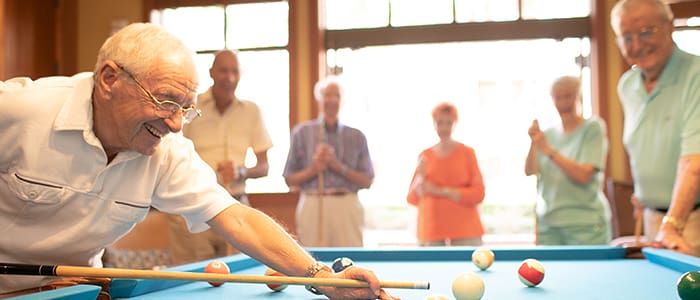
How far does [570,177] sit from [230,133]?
167cm

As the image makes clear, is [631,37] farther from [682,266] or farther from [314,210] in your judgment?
[314,210]

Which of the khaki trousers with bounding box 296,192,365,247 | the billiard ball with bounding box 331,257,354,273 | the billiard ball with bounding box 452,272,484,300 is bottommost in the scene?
the khaki trousers with bounding box 296,192,365,247

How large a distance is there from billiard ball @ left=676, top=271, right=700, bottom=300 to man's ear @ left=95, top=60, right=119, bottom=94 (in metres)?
1.23

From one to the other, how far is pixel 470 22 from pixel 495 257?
9.02 feet

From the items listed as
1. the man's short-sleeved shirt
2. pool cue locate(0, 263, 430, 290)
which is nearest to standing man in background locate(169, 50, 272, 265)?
the man's short-sleeved shirt

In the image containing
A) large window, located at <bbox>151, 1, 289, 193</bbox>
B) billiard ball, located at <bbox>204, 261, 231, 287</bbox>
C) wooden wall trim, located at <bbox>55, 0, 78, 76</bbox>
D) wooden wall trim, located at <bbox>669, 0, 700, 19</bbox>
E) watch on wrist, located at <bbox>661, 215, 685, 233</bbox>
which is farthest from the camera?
wooden wall trim, located at <bbox>55, 0, 78, 76</bbox>

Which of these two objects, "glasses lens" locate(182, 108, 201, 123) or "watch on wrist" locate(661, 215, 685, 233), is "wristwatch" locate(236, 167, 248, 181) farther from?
"watch on wrist" locate(661, 215, 685, 233)

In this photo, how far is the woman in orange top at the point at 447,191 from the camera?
11.8ft

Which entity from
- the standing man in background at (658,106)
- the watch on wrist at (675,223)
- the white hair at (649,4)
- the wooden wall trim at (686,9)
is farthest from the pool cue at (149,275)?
the wooden wall trim at (686,9)

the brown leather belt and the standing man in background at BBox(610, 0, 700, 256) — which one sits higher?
the standing man in background at BBox(610, 0, 700, 256)

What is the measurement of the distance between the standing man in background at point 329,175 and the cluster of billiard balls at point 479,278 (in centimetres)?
164

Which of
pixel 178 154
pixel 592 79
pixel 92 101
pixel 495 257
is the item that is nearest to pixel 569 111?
pixel 495 257

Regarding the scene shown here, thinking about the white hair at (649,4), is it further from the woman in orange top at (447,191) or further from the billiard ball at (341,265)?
the billiard ball at (341,265)

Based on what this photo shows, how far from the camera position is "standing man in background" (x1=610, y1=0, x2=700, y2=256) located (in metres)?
2.53
